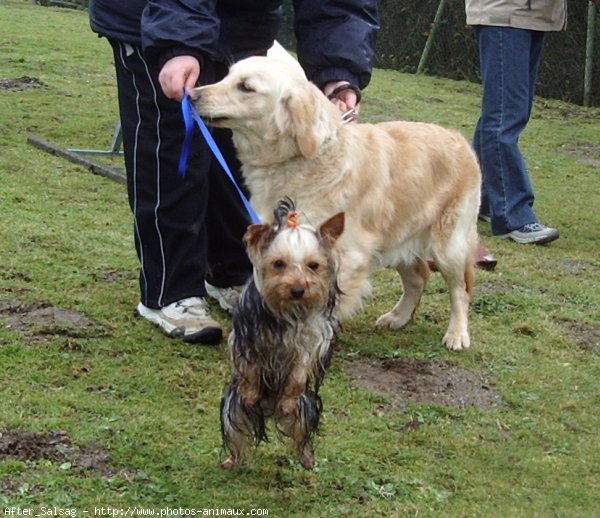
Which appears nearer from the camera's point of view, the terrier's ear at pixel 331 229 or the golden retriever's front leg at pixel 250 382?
the terrier's ear at pixel 331 229

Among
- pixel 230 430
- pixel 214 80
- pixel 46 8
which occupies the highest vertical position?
pixel 214 80

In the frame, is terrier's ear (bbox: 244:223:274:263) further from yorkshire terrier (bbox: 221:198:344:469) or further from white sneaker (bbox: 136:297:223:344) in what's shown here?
white sneaker (bbox: 136:297:223:344)

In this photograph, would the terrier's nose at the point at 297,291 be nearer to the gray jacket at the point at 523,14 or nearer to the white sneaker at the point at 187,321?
the white sneaker at the point at 187,321

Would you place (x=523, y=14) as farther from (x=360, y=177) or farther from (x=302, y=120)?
(x=302, y=120)

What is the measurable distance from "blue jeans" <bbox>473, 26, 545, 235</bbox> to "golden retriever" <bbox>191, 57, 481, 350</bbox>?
7.89 ft

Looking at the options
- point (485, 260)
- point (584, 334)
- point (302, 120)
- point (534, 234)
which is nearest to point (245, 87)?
point (302, 120)

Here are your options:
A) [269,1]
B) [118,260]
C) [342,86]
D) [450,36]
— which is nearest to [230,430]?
[342,86]

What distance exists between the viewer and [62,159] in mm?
9266

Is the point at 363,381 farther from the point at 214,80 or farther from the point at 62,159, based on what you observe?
the point at 62,159

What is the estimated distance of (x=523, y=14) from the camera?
7641 mm

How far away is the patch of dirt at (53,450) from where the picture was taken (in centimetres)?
368

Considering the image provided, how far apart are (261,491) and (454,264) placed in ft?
7.08

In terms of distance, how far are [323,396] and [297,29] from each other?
6.13 feet

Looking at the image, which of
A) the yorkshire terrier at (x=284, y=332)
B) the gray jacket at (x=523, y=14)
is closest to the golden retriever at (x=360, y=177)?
the yorkshire terrier at (x=284, y=332)
